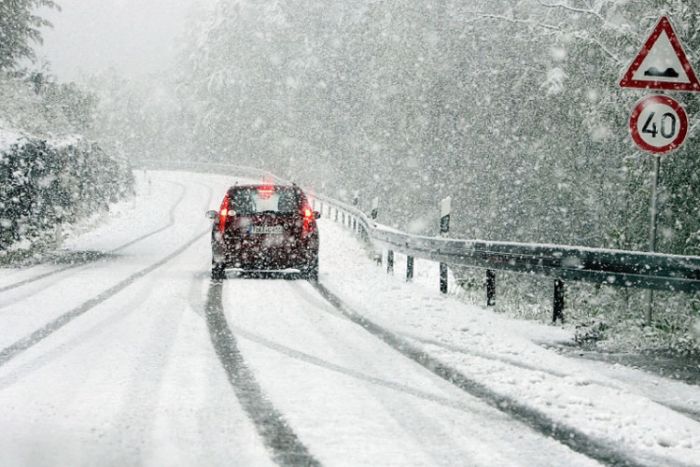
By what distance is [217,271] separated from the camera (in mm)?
14039

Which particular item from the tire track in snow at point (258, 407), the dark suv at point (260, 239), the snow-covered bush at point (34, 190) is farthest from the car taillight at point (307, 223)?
the snow-covered bush at point (34, 190)

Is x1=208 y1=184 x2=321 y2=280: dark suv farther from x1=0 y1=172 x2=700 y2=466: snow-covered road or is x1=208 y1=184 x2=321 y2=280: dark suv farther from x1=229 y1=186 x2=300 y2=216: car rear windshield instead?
x1=0 y1=172 x2=700 y2=466: snow-covered road

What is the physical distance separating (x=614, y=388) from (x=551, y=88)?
1769cm

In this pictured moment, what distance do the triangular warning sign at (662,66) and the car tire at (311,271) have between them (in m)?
6.67

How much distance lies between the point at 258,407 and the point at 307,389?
0.63 metres

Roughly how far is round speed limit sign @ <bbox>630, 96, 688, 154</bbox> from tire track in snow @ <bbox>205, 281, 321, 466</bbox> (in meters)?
4.67

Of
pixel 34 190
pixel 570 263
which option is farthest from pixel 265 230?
pixel 34 190

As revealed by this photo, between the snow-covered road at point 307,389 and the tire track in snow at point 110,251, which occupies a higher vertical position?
the tire track in snow at point 110,251

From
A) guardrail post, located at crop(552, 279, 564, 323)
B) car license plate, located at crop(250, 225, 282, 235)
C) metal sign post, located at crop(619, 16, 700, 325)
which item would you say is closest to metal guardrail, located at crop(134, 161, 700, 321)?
guardrail post, located at crop(552, 279, 564, 323)

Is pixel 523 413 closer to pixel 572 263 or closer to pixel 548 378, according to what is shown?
pixel 548 378

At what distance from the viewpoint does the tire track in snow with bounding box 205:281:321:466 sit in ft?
14.6

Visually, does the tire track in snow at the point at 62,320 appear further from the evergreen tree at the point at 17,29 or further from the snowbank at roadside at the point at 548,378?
the evergreen tree at the point at 17,29

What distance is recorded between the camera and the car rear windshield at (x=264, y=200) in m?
14.2

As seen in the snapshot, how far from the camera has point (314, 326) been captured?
9180mm
